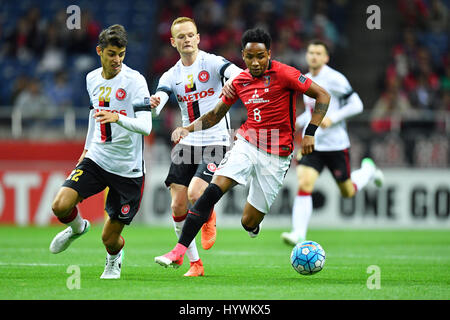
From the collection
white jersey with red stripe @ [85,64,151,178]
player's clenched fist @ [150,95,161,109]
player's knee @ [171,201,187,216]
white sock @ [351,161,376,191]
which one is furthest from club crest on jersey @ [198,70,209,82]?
white sock @ [351,161,376,191]

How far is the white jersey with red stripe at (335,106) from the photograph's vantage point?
1088 centimetres

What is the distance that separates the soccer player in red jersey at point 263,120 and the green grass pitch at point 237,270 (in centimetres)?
93

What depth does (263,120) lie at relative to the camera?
746cm

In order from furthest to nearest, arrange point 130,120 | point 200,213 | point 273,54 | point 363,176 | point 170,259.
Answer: point 273,54 < point 363,176 < point 200,213 < point 130,120 < point 170,259

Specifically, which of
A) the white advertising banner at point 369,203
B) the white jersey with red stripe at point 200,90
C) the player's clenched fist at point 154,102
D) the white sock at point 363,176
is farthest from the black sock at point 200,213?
the white advertising banner at point 369,203

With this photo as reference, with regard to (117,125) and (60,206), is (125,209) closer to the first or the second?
(60,206)

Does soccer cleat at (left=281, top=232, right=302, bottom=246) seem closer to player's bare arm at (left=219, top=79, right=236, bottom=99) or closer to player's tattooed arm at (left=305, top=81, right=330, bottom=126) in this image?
player's tattooed arm at (left=305, top=81, right=330, bottom=126)

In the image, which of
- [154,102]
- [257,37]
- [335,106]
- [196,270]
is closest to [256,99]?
[257,37]

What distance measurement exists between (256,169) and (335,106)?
12.8 ft

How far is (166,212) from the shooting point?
15.8 m

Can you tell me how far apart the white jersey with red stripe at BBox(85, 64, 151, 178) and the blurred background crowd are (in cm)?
776
